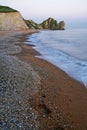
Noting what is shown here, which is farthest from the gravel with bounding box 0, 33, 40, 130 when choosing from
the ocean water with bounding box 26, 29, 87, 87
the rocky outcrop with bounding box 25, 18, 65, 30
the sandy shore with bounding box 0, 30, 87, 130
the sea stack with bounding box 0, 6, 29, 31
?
the rocky outcrop with bounding box 25, 18, 65, 30

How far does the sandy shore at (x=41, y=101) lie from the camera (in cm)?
681

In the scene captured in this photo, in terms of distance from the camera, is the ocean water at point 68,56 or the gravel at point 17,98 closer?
the gravel at point 17,98

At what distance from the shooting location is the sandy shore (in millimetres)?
6812

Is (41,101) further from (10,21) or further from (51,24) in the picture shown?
(51,24)

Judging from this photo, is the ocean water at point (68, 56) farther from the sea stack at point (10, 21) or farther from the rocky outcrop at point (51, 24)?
the rocky outcrop at point (51, 24)

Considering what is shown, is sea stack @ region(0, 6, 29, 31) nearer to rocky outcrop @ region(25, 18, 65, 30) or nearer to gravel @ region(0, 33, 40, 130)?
rocky outcrop @ region(25, 18, 65, 30)

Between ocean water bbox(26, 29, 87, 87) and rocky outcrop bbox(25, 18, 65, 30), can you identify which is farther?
rocky outcrop bbox(25, 18, 65, 30)

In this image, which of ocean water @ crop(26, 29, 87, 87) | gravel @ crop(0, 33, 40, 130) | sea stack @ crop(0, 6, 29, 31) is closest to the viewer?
gravel @ crop(0, 33, 40, 130)

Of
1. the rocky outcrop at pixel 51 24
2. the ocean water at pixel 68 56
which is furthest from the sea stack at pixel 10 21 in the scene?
the ocean water at pixel 68 56

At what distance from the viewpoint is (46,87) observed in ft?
33.1

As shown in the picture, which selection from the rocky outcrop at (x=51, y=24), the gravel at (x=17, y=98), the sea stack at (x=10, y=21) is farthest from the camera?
the rocky outcrop at (x=51, y=24)

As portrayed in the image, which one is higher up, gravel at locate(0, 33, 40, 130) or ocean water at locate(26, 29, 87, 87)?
gravel at locate(0, 33, 40, 130)

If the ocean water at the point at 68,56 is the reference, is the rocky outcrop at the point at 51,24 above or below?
above

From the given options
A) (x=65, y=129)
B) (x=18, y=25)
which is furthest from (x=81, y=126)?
(x=18, y=25)
